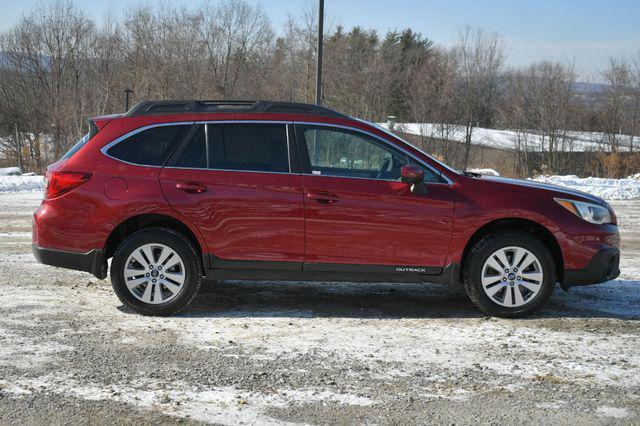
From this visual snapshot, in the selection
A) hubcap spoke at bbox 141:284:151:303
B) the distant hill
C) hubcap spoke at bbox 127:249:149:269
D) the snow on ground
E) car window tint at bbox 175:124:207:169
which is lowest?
hubcap spoke at bbox 141:284:151:303

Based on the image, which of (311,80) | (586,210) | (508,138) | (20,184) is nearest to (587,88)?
(508,138)

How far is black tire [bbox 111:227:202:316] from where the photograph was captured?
229 inches

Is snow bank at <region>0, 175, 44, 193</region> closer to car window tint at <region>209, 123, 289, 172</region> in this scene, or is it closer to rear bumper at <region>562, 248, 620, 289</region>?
car window tint at <region>209, 123, 289, 172</region>

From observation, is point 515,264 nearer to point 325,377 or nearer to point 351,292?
point 351,292

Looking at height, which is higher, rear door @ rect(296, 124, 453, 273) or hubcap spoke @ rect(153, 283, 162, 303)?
rear door @ rect(296, 124, 453, 273)

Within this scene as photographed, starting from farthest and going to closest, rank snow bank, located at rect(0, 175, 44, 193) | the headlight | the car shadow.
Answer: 1. snow bank, located at rect(0, 175, 44, 193)
2. the car shadow
3. the headlight

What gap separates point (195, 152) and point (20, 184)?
13.0m

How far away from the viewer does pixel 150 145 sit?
596 centimetres

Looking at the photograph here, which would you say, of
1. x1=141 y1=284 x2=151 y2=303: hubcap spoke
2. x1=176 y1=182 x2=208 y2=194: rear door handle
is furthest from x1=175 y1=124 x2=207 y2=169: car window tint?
x1=141 y1=284 x2=151 y2=303: hubcap spoke

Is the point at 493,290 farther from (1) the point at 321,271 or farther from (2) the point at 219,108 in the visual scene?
(2) the point at 219,108

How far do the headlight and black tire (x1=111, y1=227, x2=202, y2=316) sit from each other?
10.8 ft

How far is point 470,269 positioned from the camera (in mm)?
5938

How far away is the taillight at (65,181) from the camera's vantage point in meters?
5.84

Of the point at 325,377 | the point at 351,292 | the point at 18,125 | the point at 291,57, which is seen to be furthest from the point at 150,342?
the point at 18,125
